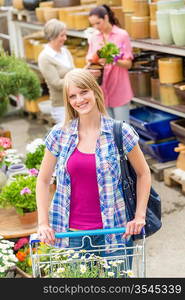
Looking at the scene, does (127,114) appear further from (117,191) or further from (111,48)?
(117,191)

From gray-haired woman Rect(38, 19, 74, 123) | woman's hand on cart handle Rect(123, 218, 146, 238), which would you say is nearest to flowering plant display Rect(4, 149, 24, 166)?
gray-haired woman Rect(38, 19, 74, 123)

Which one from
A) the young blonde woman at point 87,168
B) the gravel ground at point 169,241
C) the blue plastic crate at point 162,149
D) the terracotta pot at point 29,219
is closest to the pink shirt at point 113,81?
the blue plastic crate at point 162,149

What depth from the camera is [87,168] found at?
9.08 feet

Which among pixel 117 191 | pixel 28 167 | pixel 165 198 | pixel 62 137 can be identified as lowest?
pixel 165 198

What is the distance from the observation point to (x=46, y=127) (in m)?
8.09

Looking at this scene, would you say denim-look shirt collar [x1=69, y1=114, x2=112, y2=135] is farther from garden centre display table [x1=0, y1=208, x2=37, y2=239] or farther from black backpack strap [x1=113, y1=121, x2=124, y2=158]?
garden centre display table [x1=0, y1=208, x2=37, y2=239]

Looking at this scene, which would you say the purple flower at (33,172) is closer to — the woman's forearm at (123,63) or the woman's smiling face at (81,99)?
the woman's smiling face at (81,99)

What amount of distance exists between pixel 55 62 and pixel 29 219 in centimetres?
204

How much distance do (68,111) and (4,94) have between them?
2.24m

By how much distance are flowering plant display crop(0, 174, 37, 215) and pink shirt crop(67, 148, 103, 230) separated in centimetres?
90

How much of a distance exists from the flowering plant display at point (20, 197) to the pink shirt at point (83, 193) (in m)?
0.90

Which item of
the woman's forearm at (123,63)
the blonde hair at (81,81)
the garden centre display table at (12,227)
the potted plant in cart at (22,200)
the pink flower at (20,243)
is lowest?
the pink flower at (20,243)

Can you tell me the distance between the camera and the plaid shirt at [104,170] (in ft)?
9.08

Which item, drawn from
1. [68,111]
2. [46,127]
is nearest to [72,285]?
[68,111]
